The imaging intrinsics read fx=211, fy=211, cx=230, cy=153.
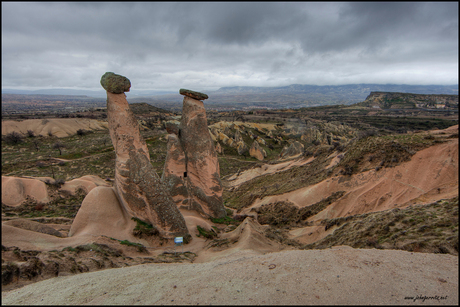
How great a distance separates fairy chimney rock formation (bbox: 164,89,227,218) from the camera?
15250 millimetres

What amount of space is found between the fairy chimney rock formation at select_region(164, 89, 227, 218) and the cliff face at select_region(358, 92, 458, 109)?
513 feet

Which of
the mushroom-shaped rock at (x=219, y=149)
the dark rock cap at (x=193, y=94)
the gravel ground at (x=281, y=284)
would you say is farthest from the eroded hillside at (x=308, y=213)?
the mushroom-shaped rock at (x=219, y=149)

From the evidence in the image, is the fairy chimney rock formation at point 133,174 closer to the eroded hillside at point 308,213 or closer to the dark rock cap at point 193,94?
the eroded hillside at point 308,213

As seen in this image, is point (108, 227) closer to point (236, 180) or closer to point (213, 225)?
point (213, 225)

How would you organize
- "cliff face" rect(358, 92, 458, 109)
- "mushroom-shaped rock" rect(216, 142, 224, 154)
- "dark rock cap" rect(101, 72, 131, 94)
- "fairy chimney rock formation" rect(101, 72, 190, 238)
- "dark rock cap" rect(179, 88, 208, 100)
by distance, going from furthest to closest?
"cliff face" rect(358, 92, 458, 109), "mushroom-shaped rock" rect(216, 142, 224, 154), "dark rock cap" rect(179, 88, 208, 100), "fairy chimney rock formation" rect(101, 72, 190, 238), "dark rock cap" rect(101, 72, 131, 94)

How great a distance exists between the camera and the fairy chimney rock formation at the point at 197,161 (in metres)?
15.2

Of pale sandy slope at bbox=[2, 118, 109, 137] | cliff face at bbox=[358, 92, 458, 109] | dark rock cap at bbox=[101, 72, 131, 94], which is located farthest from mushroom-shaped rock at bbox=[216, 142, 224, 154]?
cliff face at bbox=[358, 92, 458, 109]

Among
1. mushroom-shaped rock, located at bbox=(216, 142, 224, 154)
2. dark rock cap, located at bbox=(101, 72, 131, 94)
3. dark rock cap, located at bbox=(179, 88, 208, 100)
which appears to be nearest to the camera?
dark rock cap, located at bbox=(101, 72, 131, 94)

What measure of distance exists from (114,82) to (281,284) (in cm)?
1095

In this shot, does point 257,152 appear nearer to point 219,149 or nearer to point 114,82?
point 219,149

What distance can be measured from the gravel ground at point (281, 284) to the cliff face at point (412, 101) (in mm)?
158630

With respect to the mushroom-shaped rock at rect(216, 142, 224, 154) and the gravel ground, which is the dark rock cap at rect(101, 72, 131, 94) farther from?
the mushroom-shaped rock at rect(216, 142, 224, 154)

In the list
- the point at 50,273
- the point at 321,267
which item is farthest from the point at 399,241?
the point at 50,273

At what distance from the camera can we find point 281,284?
16.6 feet
